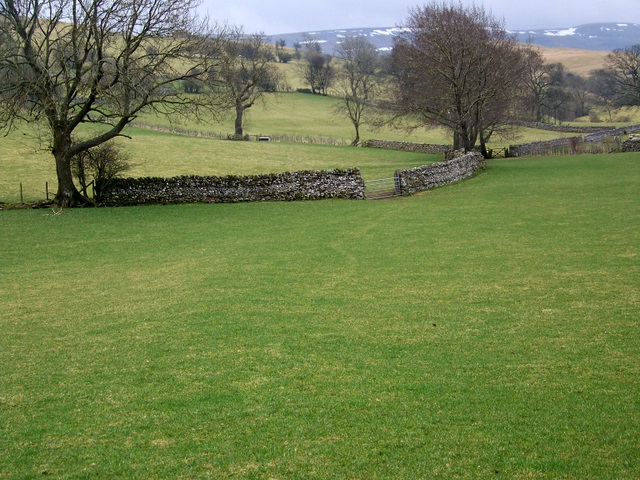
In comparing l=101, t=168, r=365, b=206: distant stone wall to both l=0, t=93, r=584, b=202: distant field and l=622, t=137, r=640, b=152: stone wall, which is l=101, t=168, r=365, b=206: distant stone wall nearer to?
l=0, t=93, r=584, b=202: distant field

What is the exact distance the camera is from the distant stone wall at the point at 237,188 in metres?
28.2

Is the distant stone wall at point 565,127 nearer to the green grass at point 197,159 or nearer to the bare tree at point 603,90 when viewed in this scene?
the bare tree at point 603,90

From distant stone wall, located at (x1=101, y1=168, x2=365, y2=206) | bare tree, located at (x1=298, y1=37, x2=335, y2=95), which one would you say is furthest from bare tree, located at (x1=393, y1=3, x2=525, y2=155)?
bare tree, located at (x1=298, y1=37, x2=335, y2=95)

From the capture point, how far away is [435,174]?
1270 inches

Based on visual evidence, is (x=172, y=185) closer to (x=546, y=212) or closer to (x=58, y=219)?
(x=58, y=219)

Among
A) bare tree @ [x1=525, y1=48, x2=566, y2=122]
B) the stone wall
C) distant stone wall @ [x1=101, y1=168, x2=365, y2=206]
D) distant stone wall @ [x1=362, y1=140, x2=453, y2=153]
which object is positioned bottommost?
distant stone wall @ [x1=101, y1=168, x2=365, y2=206]

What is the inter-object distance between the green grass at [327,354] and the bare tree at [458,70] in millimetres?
21827

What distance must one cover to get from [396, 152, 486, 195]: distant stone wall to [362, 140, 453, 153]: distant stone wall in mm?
16977

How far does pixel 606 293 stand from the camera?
12.2m

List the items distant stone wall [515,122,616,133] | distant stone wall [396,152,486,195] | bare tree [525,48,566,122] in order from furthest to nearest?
1. bare tree [525,48,566,122]
2. distant stone wall [515,122,616,133]
3. distant stone wall [396,152,486,195]

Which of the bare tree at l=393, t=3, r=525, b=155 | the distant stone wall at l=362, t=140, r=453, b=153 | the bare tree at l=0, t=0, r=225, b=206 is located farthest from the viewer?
the distant stone wall at l=362, t=140, r=453, b=153

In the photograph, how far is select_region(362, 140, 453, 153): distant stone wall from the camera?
54.9m

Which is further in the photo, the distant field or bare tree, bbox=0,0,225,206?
the distant field

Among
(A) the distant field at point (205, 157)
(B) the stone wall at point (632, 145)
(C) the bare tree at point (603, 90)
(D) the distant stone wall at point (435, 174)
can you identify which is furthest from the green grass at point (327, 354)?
(C) the bare tree at point (603, 90)
